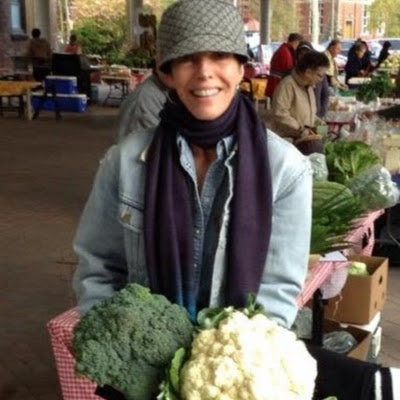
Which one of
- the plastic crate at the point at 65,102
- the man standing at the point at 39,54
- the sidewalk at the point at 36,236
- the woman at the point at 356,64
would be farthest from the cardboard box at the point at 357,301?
the man standing at the point at 39,54

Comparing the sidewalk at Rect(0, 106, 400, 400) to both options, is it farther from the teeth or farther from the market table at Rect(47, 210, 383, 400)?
the teeth

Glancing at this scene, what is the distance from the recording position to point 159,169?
1802 millimetres

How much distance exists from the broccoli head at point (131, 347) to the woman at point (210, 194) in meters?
0.22

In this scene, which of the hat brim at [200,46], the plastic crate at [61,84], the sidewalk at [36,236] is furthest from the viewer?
the plastic crate at [61,84]

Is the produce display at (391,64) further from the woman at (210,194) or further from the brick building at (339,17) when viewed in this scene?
the brick building at (339,17)

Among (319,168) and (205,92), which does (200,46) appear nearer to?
(205,92)

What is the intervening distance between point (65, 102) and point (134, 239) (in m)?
13.9

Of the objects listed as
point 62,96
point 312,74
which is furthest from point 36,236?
point 62,96

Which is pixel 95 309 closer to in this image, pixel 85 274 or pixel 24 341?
pixel 85 274

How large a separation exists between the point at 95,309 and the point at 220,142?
50 centimetres

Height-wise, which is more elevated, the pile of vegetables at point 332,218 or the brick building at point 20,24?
the brick building at point 20,24

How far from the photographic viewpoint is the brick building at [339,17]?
48.2 m

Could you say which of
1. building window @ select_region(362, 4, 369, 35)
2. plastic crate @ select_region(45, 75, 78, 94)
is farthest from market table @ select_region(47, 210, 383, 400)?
building window @ select_region(362, 4, 369, 35)

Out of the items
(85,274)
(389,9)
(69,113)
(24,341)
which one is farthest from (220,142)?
(389,9)
